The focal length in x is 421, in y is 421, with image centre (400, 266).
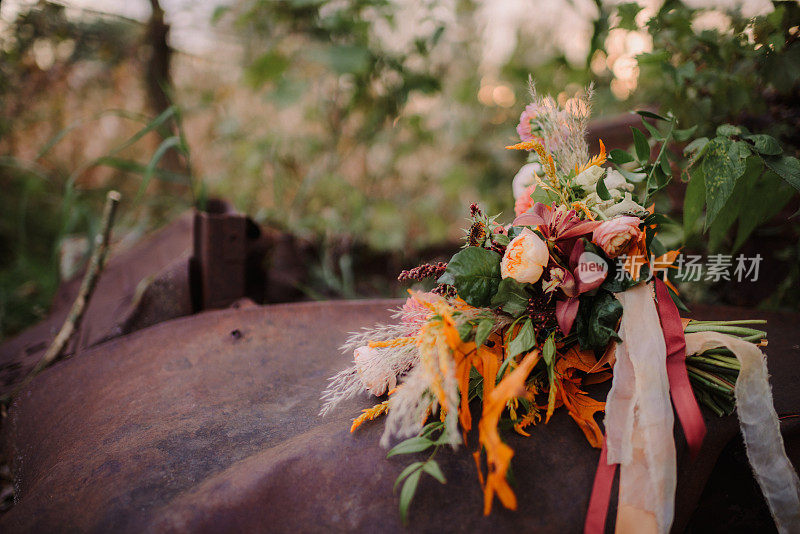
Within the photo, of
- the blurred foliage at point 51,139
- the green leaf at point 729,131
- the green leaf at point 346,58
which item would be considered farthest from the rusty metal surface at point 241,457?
the green leaf at point 346,58

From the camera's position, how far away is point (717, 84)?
5.09 ft

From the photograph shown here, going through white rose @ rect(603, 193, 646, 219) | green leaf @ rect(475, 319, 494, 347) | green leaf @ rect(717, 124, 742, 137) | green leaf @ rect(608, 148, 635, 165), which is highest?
green leaf @ rect(717, 124, 742, 137)

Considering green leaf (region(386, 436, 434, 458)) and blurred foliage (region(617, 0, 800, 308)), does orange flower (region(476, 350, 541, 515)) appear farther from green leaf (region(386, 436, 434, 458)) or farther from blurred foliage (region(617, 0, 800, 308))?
blurred foliage (region(617, 0, 800, 308))

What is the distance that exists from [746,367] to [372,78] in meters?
A: 2.67

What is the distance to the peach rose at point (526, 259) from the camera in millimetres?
818

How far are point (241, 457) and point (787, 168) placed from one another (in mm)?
1428

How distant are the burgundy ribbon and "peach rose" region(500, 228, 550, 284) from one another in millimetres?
308

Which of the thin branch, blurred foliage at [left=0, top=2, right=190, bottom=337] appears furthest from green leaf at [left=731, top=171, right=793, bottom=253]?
blurred foliage at [left=0, top=2, right=190, bottom=337]

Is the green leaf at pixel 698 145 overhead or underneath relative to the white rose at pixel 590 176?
overhead

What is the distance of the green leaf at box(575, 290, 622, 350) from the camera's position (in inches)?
33.8

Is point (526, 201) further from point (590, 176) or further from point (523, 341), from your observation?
point (523, 341)

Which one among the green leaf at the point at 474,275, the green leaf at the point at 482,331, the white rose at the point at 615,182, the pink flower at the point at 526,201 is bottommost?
the green leaf at the point at 482,331

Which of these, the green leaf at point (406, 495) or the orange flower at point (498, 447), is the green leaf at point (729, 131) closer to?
the orange flower at point (498, 447)

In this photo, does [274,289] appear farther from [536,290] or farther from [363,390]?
[536,290]
